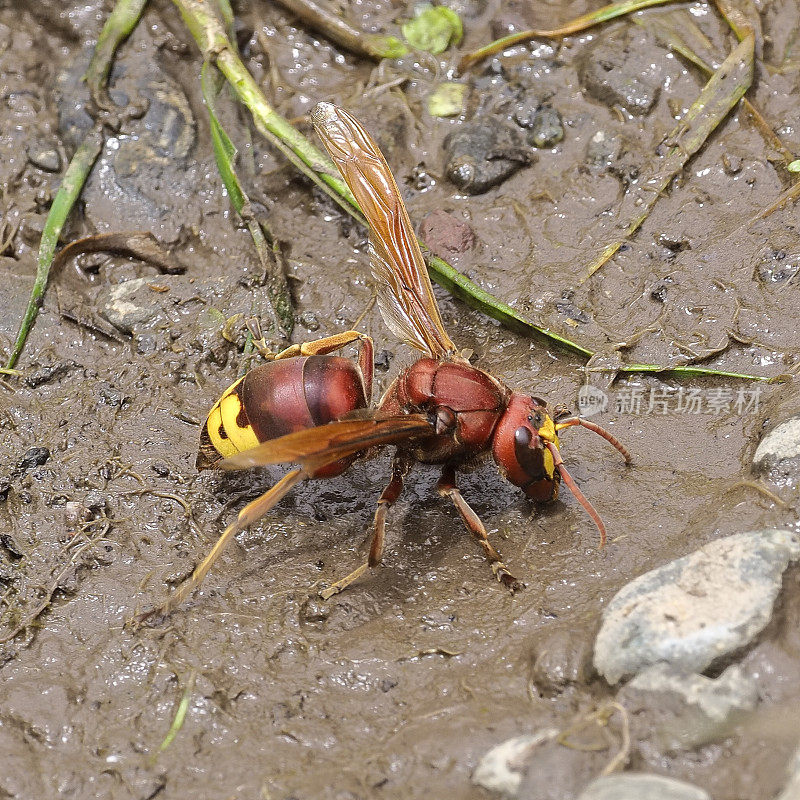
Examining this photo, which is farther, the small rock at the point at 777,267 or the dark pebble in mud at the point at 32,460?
the small rock at the point at 777,267

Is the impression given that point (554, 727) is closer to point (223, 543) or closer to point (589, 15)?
point (223, 543)

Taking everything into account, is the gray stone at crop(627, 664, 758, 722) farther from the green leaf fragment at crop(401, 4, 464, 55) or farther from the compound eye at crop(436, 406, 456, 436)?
the green leaf fragment at crop(401, 4, 464, 55)

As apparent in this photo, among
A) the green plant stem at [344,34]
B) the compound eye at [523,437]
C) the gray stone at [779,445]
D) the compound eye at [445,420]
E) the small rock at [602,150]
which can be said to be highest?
the green plant stem at [344,34]

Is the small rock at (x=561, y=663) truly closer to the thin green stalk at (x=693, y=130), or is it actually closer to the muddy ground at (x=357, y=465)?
the muddy ground at (x=357, y=465)

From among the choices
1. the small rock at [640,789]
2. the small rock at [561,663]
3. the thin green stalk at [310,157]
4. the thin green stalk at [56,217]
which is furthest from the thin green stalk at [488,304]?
the small rock at [640,789]

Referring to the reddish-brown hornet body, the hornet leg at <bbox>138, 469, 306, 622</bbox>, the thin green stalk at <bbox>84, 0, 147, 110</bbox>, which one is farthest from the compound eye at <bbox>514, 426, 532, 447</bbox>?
the thin green stalk at <bbox>84, 0, 147, 110</bbox>

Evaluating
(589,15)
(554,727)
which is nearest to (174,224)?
(589,15)

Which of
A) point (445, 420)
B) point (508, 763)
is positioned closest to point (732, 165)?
point (445, 420)
